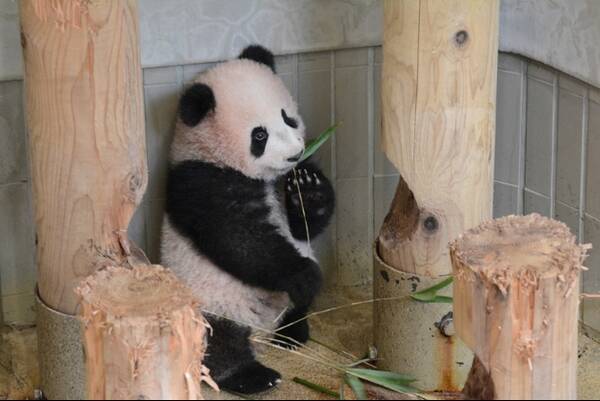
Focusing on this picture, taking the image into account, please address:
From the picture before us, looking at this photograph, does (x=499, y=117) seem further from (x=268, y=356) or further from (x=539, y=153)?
(x=268, y=356)

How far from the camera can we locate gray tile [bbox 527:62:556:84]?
3057mm

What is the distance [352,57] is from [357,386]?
3.73ft

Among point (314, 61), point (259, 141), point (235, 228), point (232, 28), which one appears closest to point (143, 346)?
point (235, 228)

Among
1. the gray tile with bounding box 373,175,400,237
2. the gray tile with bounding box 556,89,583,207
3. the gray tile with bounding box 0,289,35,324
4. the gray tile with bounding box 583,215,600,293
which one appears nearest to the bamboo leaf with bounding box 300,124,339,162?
the gray tile with bounding box 373,175,400,237

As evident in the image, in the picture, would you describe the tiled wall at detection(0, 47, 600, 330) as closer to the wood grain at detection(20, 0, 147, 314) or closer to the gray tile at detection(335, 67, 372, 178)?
the gray tile at detection(335, 67, 372, 178)

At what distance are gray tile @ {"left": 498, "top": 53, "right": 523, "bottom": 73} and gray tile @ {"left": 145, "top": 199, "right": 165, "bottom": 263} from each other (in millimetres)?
1006

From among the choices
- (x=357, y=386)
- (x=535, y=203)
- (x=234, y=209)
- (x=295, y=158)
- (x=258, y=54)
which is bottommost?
(x=357, y=386)

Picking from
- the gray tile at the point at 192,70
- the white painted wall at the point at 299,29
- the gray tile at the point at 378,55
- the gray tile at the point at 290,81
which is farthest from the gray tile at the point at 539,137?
the gray tile at the point at 192,70

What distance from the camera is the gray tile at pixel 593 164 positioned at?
291 centimetres

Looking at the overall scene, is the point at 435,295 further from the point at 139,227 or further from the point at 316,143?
the point at 139,227

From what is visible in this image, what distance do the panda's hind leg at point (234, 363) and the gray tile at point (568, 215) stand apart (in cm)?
89

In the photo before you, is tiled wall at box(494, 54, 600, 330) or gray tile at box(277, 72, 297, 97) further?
gray tile at box(277, 72, 297, 97)

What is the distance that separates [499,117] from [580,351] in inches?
27.1

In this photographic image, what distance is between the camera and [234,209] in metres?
2.85
